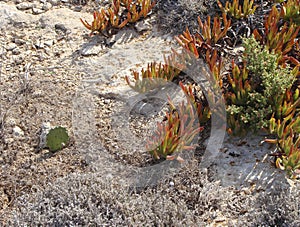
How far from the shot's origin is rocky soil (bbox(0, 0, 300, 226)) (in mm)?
4180

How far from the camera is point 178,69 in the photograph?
5.45m

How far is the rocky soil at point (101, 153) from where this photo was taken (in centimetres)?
418

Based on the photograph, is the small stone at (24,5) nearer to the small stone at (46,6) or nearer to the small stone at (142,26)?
the small stone at (46,6)

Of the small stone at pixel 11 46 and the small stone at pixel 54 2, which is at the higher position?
the small stone at pixel 54 2

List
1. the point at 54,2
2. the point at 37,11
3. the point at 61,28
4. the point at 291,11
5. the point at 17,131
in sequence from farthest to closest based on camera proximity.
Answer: the point at 54,2, the point at 37,11, the point at 61,28, the point at 291,11, the point at 17,131

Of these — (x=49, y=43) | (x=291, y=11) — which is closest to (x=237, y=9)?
(x=291, y=11)

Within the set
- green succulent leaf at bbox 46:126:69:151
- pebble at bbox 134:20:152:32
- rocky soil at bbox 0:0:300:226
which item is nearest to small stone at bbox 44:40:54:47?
rocky soil at bbox 0:0:300:226

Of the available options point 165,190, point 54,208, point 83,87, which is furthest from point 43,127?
point 165,190

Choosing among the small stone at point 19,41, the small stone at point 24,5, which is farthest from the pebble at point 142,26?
the small stone at point 24,5

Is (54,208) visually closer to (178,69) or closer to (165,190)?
(165,190)

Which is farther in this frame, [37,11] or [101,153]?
[37,11]

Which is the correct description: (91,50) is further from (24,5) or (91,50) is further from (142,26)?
(24,5)

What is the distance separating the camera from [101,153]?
16.0 ft

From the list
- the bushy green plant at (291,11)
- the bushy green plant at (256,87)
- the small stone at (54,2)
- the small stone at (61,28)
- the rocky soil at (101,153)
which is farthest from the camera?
the small stone at (54,2)
